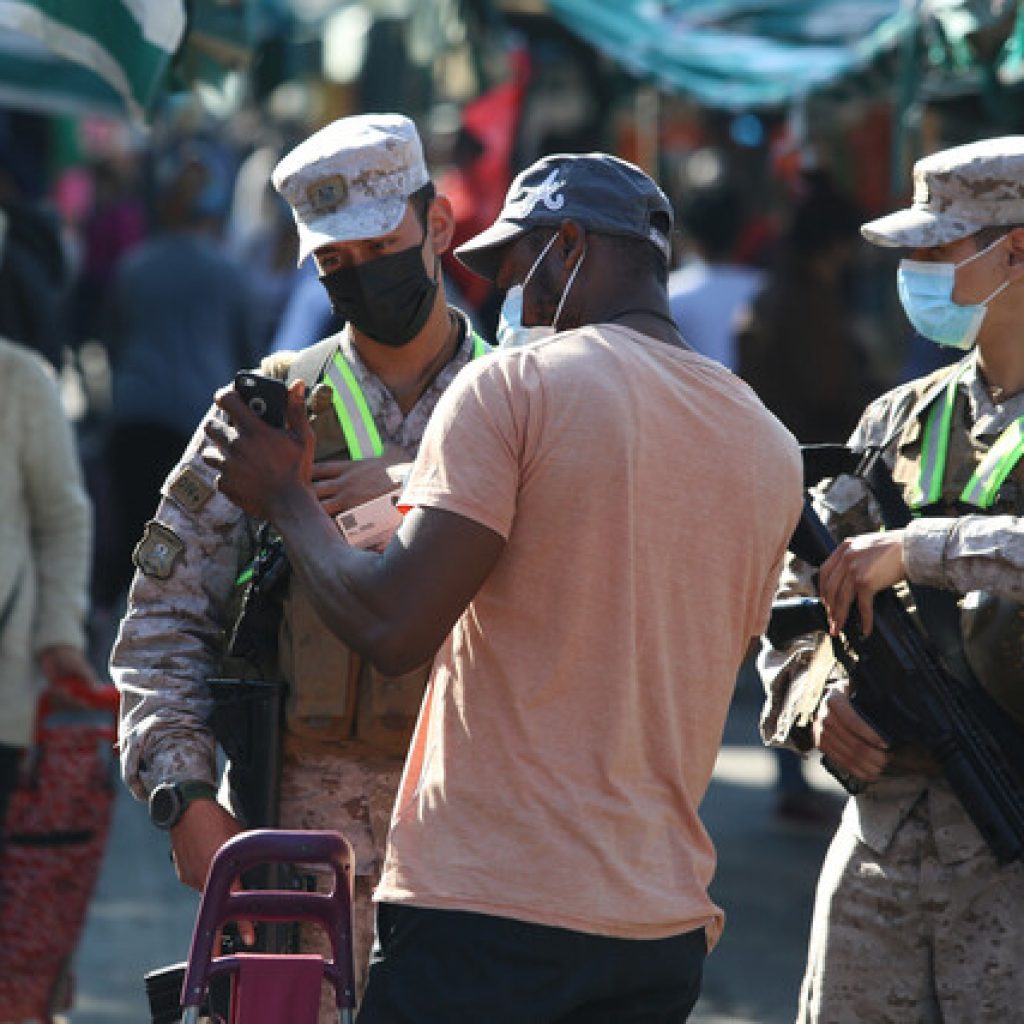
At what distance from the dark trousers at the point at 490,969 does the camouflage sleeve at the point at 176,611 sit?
819 mm

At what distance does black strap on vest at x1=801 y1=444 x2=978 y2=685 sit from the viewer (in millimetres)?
4055

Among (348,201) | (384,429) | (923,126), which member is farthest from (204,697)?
(923,126)

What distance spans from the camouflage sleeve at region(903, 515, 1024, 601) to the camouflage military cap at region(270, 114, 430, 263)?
1.04 m

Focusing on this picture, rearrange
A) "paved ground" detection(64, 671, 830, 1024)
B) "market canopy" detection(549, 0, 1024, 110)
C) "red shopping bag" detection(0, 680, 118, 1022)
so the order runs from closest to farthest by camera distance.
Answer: "red shopping bag" detection(0, 680, 118, 1022), "paved ground" detection(64, 671, 830, 1024), "market canopy" detection(549, 0, 1024, 110)

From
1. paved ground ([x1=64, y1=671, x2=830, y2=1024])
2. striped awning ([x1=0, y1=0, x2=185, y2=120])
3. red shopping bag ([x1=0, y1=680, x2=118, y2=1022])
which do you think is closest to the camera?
striped awning ([x1=0, y1=0, x2=185, y2=120])

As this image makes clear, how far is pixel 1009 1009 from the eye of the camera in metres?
3.92

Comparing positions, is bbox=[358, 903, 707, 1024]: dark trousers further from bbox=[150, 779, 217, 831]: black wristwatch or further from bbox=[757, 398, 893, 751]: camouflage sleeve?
bbox=[757, 398, 893, 751]: camouflage sleeve

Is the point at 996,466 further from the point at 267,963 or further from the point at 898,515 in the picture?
the point at 267,963

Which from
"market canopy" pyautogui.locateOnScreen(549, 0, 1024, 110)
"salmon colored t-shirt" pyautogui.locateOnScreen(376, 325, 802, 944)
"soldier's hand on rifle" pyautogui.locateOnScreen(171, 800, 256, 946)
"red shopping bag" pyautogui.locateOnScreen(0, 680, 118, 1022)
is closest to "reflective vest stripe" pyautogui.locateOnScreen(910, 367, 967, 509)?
"salmon colored t-shirt" pyautogui.locateOnScreen(376, 325, 802, 944)

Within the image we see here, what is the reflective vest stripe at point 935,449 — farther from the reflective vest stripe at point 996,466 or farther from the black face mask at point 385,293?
the black face mask at point 385,293

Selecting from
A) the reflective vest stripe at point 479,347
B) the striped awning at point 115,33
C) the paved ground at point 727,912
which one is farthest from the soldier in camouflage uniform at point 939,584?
the paved ground at point 727,912

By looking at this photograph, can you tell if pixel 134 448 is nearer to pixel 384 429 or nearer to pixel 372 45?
pixel 372 45

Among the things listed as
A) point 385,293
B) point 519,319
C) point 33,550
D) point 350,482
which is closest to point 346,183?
point 385,293

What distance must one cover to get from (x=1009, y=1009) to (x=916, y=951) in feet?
0.59
